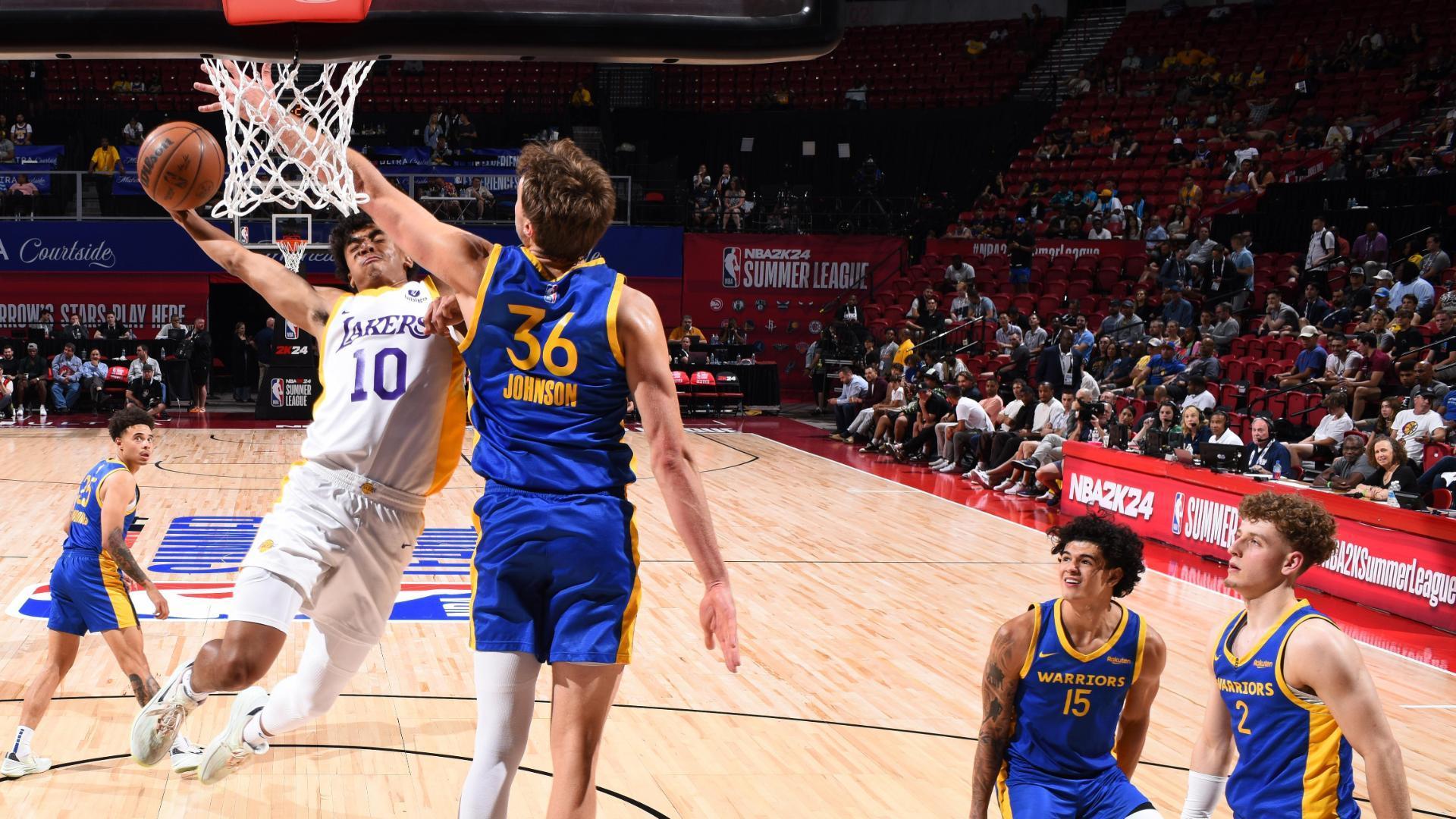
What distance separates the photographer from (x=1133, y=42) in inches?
1081

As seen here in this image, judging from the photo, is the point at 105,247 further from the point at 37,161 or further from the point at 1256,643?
the point at 1256,643

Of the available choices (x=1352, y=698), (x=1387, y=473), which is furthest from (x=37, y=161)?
(x=1352, y=698)

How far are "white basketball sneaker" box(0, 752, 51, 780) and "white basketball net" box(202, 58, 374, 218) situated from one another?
2.27 metres

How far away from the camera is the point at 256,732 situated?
429 centimetres

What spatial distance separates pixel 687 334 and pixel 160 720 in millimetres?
20125

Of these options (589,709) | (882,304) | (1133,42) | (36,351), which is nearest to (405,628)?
(589,709)

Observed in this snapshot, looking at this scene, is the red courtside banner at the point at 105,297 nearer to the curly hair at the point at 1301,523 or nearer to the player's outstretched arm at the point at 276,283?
the player's outstretched arm at the point at 276,283

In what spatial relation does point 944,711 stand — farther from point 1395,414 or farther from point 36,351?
point 36,351

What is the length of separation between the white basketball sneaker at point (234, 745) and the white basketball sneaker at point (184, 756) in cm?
80

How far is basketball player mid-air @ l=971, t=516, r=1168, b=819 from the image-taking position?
370 cm

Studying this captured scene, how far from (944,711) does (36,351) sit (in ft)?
61.0

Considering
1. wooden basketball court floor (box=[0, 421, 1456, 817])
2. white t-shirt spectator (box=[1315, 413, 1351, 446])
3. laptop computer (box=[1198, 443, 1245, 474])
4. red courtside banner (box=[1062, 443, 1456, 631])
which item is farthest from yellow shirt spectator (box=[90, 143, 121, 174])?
white t-shirt spectator (box=[1315, 413, 1351, 446])

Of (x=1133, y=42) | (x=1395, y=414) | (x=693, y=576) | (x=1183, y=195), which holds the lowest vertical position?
(x=693, y=576)

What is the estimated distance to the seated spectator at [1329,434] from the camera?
475 inches
